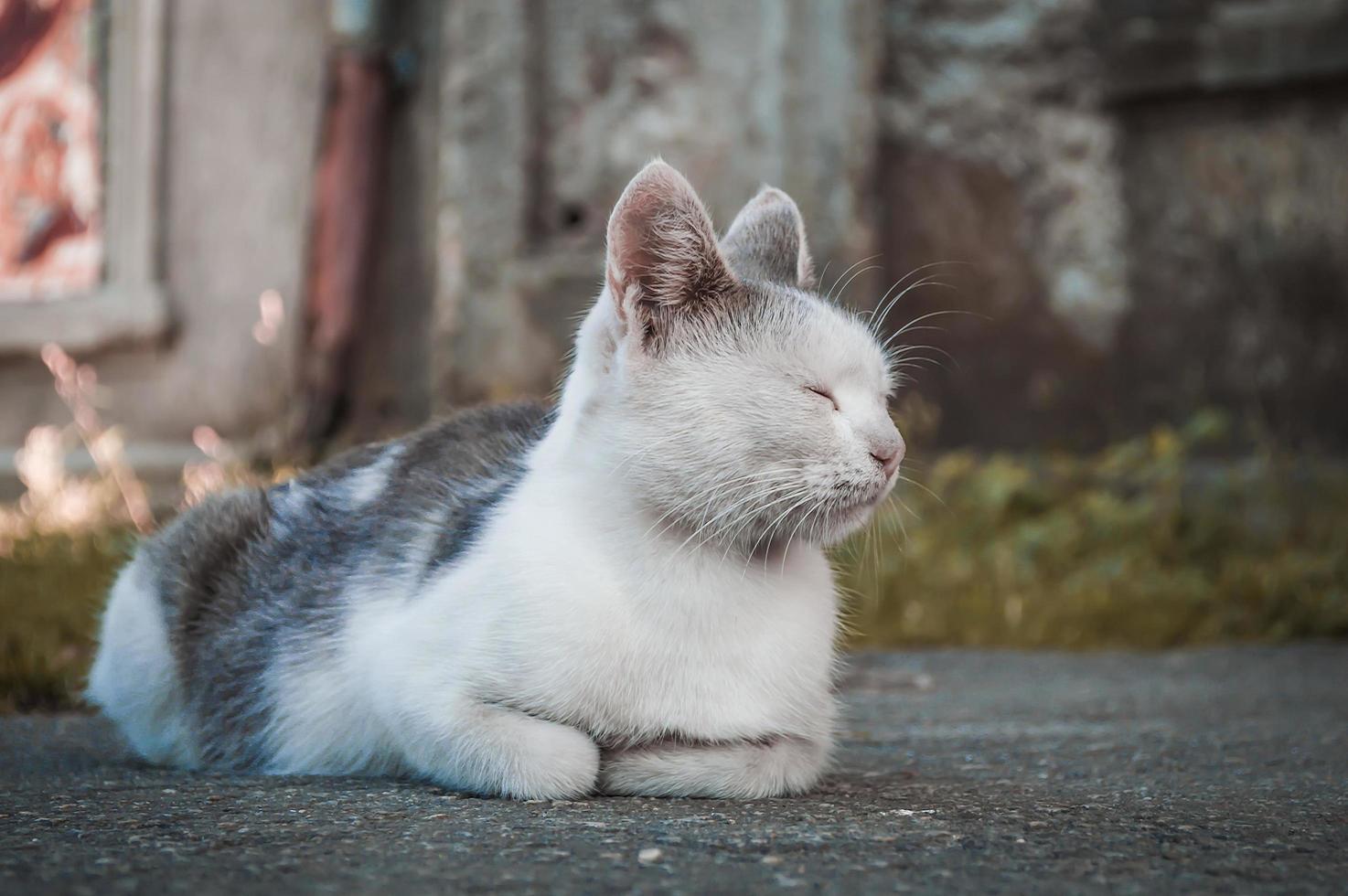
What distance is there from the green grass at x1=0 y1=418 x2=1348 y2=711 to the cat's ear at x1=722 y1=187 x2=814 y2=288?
124 cm

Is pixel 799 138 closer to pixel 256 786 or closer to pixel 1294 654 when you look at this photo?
pixel 1294 654

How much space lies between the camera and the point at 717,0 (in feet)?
16.6

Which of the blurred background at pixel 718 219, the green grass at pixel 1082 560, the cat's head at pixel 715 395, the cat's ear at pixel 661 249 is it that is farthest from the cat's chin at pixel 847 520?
the blurred background at pixel 718 219

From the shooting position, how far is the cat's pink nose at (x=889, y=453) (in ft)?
6.44

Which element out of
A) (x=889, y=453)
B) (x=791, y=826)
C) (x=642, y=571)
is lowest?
(x=791, y=826)

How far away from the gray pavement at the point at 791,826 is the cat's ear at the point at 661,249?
73 cm

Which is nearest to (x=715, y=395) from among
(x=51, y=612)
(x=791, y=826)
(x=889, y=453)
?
(x=889, y=453)

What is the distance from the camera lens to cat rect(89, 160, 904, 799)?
74.6 inches

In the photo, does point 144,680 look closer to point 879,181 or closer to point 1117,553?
point 1117,553

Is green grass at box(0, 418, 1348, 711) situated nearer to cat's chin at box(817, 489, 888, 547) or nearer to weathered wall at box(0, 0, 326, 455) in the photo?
weathered wall at box(0, 0, 326, 455)

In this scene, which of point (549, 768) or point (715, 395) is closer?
point (549, 768)

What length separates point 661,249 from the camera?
1963 mm

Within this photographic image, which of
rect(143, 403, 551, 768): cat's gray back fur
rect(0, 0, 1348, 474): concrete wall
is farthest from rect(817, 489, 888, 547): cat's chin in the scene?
rect(0, 0, 1348, 474): concrete wall

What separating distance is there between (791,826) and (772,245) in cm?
104
